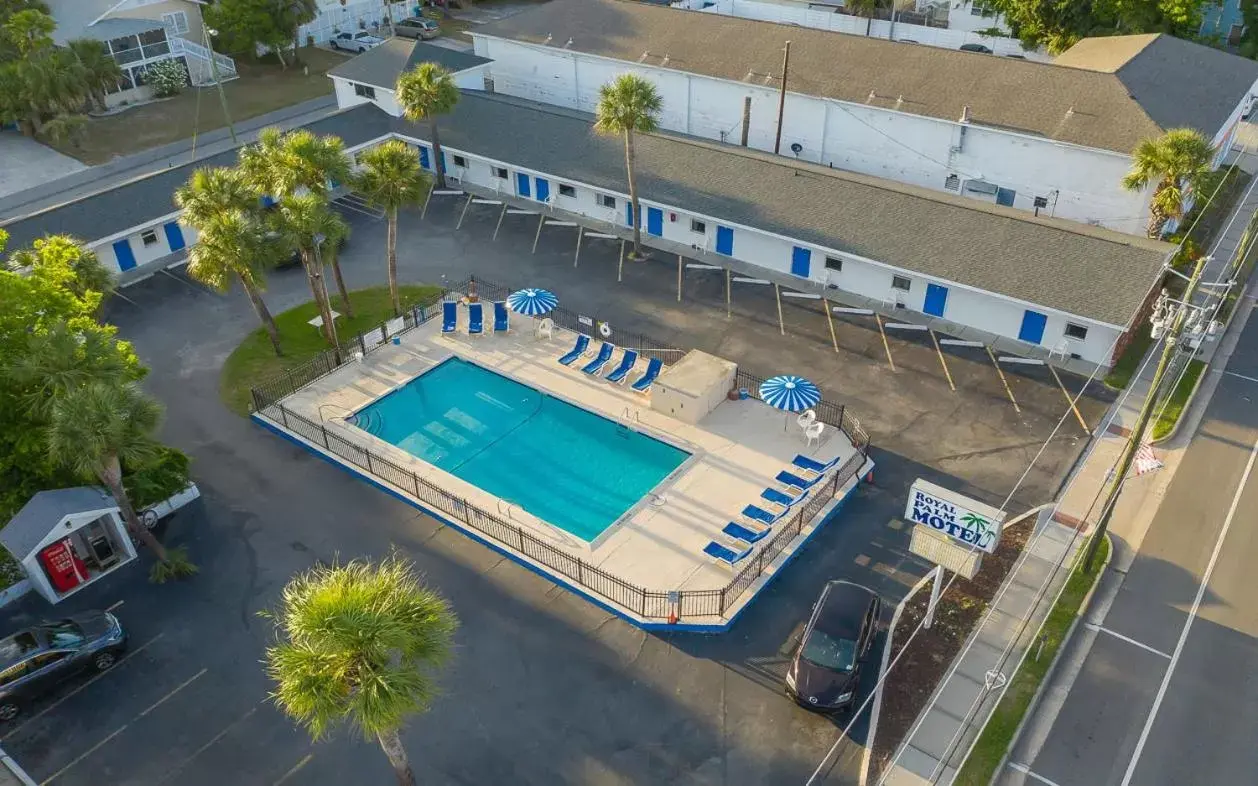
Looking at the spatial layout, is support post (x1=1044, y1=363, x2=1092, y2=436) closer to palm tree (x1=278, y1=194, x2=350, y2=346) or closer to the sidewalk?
the sidewalk

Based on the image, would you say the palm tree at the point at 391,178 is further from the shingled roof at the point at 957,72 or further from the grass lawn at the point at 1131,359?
the grass lawn at the point at 1131,359

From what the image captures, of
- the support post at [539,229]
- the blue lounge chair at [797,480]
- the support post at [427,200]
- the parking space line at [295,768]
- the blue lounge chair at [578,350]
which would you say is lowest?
the parking space line at [295,768]

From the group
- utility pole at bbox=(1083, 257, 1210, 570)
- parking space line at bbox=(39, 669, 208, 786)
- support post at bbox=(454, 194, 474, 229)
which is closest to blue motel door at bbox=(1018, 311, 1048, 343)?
utility pole at bbox=(1083, 257, 1210, 570)

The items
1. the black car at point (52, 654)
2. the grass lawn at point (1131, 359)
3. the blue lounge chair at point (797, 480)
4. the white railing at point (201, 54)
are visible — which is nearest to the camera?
the black car at point (52, 654)

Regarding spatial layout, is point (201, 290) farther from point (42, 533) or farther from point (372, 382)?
point (42, 533)

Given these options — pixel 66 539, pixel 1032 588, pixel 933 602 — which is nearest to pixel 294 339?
pixel 66 539

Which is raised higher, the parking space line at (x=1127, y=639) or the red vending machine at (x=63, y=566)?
the red vending machine at (x=63, y=566)

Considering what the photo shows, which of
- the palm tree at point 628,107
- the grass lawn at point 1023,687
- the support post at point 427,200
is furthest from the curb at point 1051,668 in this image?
the support post at point 427,200
